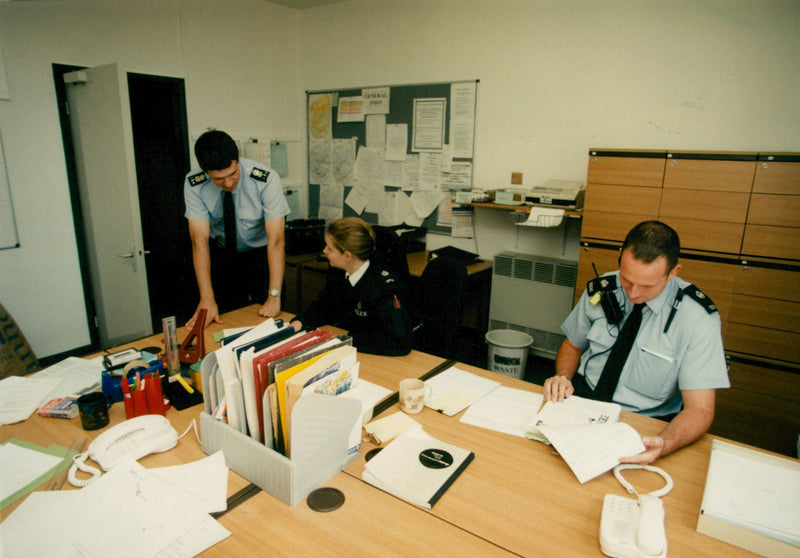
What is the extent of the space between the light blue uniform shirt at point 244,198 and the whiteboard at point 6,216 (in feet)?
4.25

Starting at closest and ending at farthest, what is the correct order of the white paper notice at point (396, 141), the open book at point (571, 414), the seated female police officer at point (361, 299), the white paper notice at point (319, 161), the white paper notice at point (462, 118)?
the open book at point (571, 414)
the seated female police officer at point (361, 299)
the white paper notice at point (462, 118)
the white paper notice at point (396, 141)
the white paper notice at point (319, 161)

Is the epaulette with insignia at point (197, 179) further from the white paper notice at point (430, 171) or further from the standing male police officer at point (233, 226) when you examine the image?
the white paper notice at point (430, 171)

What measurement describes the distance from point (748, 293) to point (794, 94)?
115 cm

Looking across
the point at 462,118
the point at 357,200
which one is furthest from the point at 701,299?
the point at 357,200

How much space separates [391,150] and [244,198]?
6.09ft

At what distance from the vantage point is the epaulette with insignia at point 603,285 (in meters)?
1.82

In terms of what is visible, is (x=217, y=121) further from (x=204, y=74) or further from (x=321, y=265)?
(x=321, y=265)

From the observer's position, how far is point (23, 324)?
324 centimetres

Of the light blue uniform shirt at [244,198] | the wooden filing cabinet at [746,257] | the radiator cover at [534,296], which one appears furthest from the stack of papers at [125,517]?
the radiator cover at [534,296]

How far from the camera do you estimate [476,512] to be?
1121 millimetres

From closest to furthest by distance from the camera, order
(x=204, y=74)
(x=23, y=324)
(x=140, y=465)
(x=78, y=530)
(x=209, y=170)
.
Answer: (x=78, y=530)
(x=140, y=465)
(x=209, y=170)
(x=23, y=324)
(x=204, y=74)

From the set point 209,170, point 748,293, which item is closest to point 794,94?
point 748,293

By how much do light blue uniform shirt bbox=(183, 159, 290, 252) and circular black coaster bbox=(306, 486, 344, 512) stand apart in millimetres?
1790

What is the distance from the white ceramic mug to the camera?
151cm
